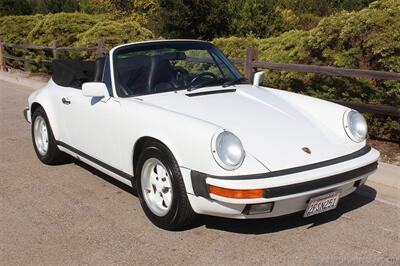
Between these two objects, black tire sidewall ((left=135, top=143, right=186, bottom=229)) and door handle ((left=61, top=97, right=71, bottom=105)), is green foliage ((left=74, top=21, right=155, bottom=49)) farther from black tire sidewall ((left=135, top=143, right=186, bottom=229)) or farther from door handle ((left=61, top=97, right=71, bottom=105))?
black tire sidewall ((left=135, top=143, right=186, bottom=229))

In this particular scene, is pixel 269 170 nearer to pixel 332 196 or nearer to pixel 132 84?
pixel 332 196

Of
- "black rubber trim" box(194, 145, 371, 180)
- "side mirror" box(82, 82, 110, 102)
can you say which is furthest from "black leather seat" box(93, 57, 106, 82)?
"black rubber trim" box(194, 145, 371, 180)

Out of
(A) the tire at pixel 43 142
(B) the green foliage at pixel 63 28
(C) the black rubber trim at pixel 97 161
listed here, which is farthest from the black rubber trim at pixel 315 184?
(B) the green foliage at pixel 63 28

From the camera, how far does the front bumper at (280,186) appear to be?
3436 mm

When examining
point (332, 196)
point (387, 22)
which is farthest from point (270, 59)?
point (332, 196)

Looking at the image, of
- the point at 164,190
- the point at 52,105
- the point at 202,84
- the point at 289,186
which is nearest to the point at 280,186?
the point at 289,186

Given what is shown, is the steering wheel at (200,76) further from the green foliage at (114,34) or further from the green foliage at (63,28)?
the green foliage at (63,28)

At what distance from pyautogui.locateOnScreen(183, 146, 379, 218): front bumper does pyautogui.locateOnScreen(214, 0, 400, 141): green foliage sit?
313 centimetres

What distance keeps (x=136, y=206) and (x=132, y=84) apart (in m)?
1.12

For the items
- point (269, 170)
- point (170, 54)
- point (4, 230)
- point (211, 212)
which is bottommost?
point (4, 230)

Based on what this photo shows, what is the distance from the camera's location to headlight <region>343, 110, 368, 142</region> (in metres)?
4.21

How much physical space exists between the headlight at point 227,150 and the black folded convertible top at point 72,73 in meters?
2.19

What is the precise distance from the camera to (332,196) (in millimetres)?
3793

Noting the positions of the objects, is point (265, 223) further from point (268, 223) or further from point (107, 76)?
point (107, 76)
